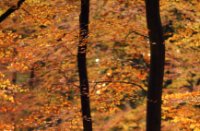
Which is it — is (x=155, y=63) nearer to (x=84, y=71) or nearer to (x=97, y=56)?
(x=84, y=71)

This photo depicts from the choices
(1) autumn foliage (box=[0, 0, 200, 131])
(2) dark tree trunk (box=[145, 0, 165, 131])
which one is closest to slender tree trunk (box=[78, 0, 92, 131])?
(1) autumn foliage (box=[0, 0, 200, 131])

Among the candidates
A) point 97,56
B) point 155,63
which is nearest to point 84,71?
point 155,63

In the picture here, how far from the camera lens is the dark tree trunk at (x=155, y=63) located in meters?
8.38

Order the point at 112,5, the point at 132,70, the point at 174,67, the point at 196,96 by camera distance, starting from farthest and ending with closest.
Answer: the point at 174,67
the point at 132,70
the point at 112,5
the point at 196,96

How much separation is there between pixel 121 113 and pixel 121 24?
8.77 metres

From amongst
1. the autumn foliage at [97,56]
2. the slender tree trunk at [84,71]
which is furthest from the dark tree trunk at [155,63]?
the slender tree trunk at [84,71]

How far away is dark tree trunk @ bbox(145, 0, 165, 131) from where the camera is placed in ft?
27.5

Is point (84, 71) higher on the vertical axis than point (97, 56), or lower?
lower

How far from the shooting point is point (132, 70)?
1460 centimetres

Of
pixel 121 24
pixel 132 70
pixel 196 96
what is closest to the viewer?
pixel 121 24

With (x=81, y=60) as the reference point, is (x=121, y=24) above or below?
above

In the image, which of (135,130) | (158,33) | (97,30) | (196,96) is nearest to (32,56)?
(97,30)

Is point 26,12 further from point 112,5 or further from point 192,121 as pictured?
point 192,121

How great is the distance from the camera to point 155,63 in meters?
8.43
